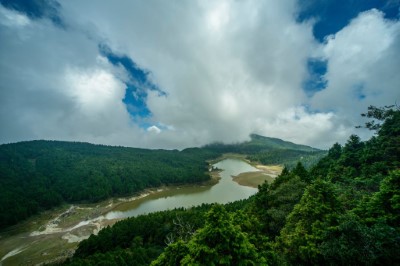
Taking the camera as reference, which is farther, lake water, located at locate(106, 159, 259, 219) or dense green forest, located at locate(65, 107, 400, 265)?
lake water, located at locate(106, 159, 259, 219)

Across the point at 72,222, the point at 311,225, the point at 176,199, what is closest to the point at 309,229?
the point at 311,225

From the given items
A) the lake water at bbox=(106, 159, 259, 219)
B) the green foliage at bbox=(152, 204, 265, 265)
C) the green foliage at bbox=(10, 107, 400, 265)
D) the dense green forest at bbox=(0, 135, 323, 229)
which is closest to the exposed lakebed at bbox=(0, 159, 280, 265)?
the lake water at bbox=(106, 159, 259, 219)

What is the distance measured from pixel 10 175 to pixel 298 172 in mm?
132283

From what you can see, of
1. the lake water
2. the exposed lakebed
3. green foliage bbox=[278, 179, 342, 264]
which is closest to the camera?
green foliage bbox=[278, 179, 342, 264]

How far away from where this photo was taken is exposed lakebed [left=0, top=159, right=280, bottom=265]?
50.0 m

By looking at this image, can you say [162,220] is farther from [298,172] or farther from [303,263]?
[303,263]

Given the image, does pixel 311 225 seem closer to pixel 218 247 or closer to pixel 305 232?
pixel 305 232

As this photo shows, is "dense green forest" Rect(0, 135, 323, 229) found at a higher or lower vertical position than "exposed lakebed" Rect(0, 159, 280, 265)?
higher

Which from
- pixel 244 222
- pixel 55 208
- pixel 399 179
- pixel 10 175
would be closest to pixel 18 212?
pixel 55 208

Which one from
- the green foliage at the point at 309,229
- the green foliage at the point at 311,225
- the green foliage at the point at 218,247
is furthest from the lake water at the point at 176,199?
the green foliage at the point at 218,247

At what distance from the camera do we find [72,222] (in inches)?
2817

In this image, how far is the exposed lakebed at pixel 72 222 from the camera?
49991mm

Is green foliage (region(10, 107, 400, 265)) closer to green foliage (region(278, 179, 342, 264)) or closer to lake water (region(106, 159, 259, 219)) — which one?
green foliage (region(278, 179, 342, 264))

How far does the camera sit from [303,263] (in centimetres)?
1695
